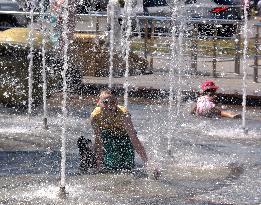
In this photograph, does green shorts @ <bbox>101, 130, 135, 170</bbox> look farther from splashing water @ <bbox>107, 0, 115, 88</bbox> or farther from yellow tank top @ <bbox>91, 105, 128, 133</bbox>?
splashing water @ <bbox>107, 0, 115, 88</bbox>

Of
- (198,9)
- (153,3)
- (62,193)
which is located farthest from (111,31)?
(62,193)

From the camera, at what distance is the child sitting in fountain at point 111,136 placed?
25.8 feet

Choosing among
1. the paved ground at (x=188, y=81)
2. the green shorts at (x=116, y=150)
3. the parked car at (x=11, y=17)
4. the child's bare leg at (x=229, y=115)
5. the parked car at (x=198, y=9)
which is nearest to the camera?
the green shorts at (x=116, y=150)

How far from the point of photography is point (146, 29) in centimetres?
1616

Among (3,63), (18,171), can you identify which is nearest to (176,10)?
(3,63)

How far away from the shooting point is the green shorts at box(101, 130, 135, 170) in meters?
7.98

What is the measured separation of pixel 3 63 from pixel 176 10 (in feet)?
16.4

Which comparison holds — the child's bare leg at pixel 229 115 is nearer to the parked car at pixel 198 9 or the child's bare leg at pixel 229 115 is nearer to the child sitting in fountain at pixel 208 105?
the child sitting in fountain at pixel 208 105

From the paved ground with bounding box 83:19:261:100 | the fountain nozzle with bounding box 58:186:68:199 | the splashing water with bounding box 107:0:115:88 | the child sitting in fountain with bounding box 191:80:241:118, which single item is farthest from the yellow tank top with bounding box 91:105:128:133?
the splashing water with bounding box 107:0:115:88

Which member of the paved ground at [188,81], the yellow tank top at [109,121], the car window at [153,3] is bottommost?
the paved ground at [188,81]

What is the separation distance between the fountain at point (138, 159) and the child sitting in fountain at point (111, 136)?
23cm

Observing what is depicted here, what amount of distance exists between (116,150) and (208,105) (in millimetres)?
3967

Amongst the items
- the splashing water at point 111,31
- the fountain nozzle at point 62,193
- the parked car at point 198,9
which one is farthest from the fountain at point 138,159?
the parked car at point 198,9

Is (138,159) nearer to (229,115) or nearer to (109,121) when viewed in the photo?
(109,121)
